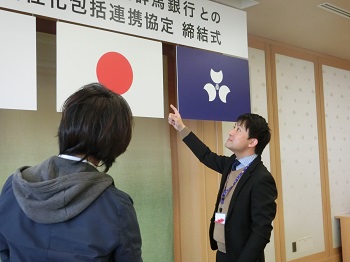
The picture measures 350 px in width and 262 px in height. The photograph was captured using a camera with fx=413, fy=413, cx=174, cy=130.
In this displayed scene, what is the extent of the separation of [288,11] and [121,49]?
1.69 metres

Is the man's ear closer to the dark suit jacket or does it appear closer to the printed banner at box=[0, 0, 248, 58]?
Result: the dark suit jacket

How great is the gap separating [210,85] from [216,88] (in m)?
0.06

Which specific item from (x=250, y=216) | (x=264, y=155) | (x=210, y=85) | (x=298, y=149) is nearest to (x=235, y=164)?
(x=250, y=216)

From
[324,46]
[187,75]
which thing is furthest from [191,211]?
[324,46]

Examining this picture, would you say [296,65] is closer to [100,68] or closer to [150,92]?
[150,92]

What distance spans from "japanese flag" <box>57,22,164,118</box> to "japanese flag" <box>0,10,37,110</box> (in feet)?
0.49

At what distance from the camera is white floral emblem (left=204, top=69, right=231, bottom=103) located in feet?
9.49

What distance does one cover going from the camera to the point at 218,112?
2.93 meters

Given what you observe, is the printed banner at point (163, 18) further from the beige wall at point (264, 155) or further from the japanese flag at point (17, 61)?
the beige wall at point (264, 155)

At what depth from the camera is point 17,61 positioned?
2.06 metres

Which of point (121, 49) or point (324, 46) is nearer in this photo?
point (121, 49)

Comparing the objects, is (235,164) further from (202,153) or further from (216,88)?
(216,88)

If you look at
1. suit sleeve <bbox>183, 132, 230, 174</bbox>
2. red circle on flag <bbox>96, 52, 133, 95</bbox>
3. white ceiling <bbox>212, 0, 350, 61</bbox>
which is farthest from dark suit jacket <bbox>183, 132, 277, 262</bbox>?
white ceiling <bbox>212, 0, 350, 61</bbox>

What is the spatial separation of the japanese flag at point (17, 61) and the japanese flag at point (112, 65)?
0.15 meters
